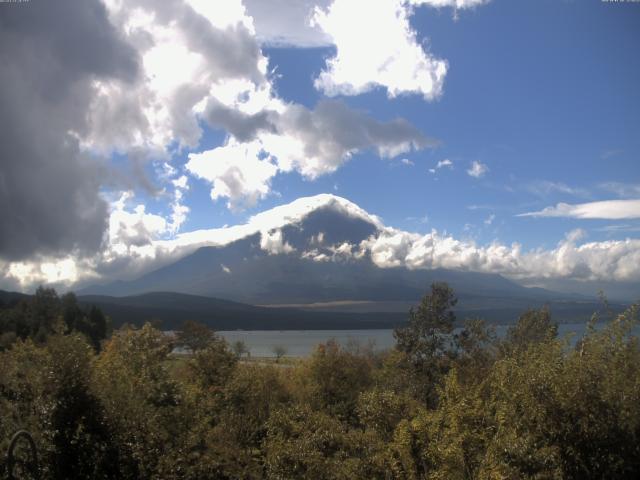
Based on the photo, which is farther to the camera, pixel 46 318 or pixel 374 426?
pixel 46 318

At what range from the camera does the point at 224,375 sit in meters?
41.0

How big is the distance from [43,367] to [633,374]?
22018mm

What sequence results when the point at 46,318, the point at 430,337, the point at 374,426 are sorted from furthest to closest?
the point at 46,318
the point at 430,337
the point at 374,426

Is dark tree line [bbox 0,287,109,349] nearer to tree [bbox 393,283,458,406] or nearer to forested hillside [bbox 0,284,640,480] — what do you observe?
tree [bbox 393,283,458,406]

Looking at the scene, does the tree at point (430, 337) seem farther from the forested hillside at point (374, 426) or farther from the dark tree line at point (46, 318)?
the dark tree line at point (46, 318)

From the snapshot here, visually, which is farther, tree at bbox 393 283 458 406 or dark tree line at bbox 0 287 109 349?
dark tree line at bbox 0 287 109 349

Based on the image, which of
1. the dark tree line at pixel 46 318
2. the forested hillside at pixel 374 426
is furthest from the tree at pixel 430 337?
the dark tree line at pixel 46 318

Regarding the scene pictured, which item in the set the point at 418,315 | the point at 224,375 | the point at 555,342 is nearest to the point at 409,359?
the point at 418,315

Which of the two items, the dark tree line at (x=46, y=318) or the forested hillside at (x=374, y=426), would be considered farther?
the dark tree line at (x=46, y=318)

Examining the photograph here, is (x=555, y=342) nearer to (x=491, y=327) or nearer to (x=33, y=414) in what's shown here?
(x=33, y=414)

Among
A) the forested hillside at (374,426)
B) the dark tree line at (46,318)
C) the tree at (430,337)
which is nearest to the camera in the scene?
the forested hillside at (374,426)

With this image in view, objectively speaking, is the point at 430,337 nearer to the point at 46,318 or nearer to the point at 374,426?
the point at 374,426

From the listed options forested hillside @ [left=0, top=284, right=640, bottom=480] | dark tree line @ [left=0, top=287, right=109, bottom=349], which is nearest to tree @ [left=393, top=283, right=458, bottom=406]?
forested hillside @ [left=0, top=284, right=640, bottom=480]

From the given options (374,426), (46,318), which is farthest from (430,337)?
(46,318)
